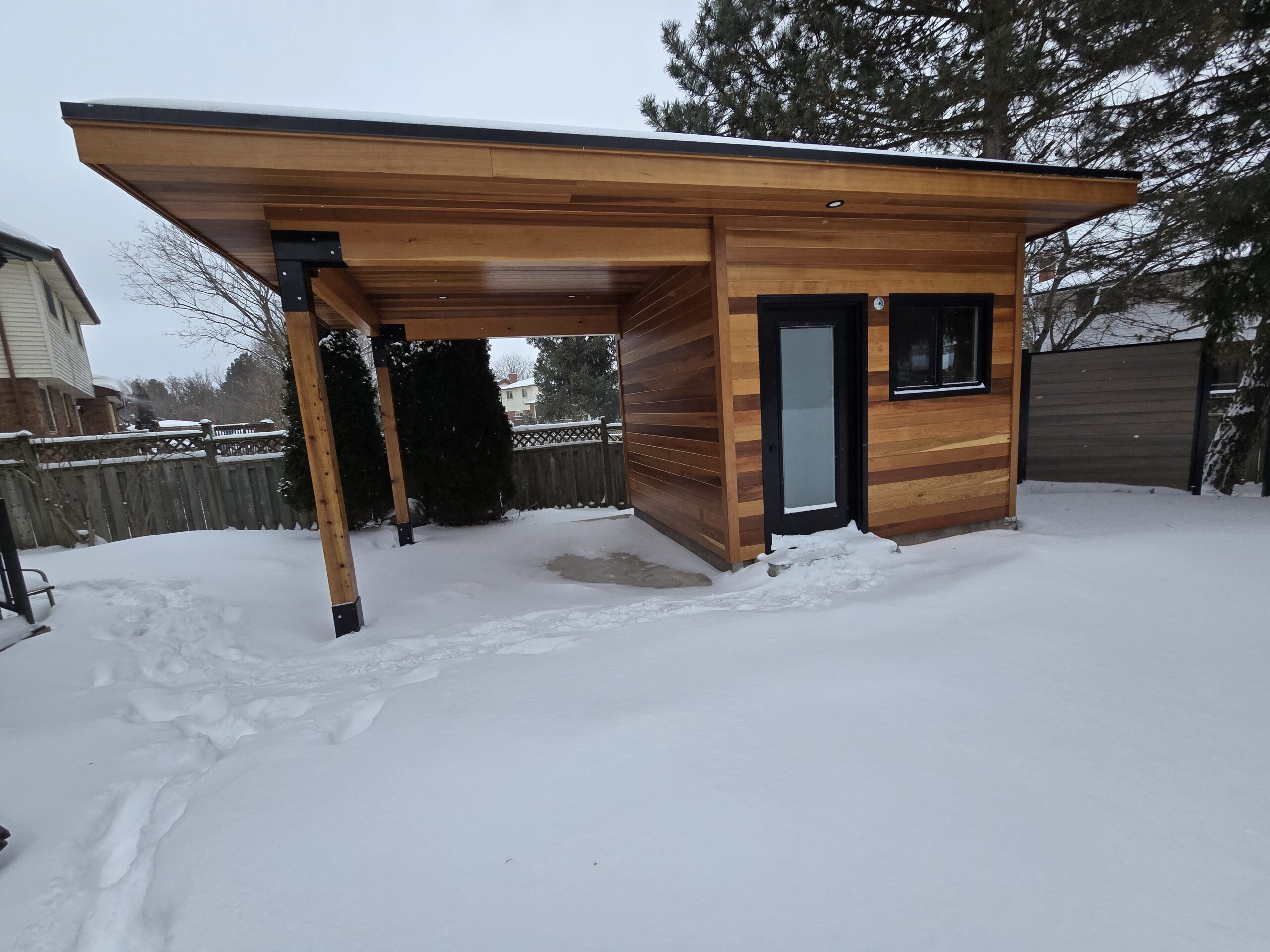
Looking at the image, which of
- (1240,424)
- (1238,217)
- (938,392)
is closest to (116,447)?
(938,392)

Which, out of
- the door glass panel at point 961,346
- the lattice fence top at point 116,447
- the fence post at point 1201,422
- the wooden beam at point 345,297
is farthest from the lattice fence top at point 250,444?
the fence post at point 1201,422

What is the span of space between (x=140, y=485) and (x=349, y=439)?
7.94ft

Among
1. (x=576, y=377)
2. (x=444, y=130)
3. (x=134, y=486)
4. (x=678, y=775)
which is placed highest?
(x=444, y=130)

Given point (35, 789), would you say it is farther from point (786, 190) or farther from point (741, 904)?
point (786, 190)

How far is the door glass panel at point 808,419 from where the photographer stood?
416cm

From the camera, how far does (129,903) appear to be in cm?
129

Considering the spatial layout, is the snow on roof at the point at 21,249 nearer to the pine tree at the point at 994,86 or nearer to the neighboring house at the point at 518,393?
the pine tree at the point at 994,86

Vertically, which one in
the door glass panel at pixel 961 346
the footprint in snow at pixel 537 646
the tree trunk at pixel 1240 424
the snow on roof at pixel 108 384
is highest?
the snow on roof at pixel 108 384

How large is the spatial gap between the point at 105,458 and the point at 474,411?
13.4 feet

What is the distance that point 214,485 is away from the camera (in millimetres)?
6434

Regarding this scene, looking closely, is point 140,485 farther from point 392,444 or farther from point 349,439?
point 392,444

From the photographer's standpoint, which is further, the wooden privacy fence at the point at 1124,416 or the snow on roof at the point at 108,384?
the snow on roof at the point at 108,384

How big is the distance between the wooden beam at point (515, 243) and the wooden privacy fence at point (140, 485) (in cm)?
449

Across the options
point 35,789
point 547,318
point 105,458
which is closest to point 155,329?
point 105,458
